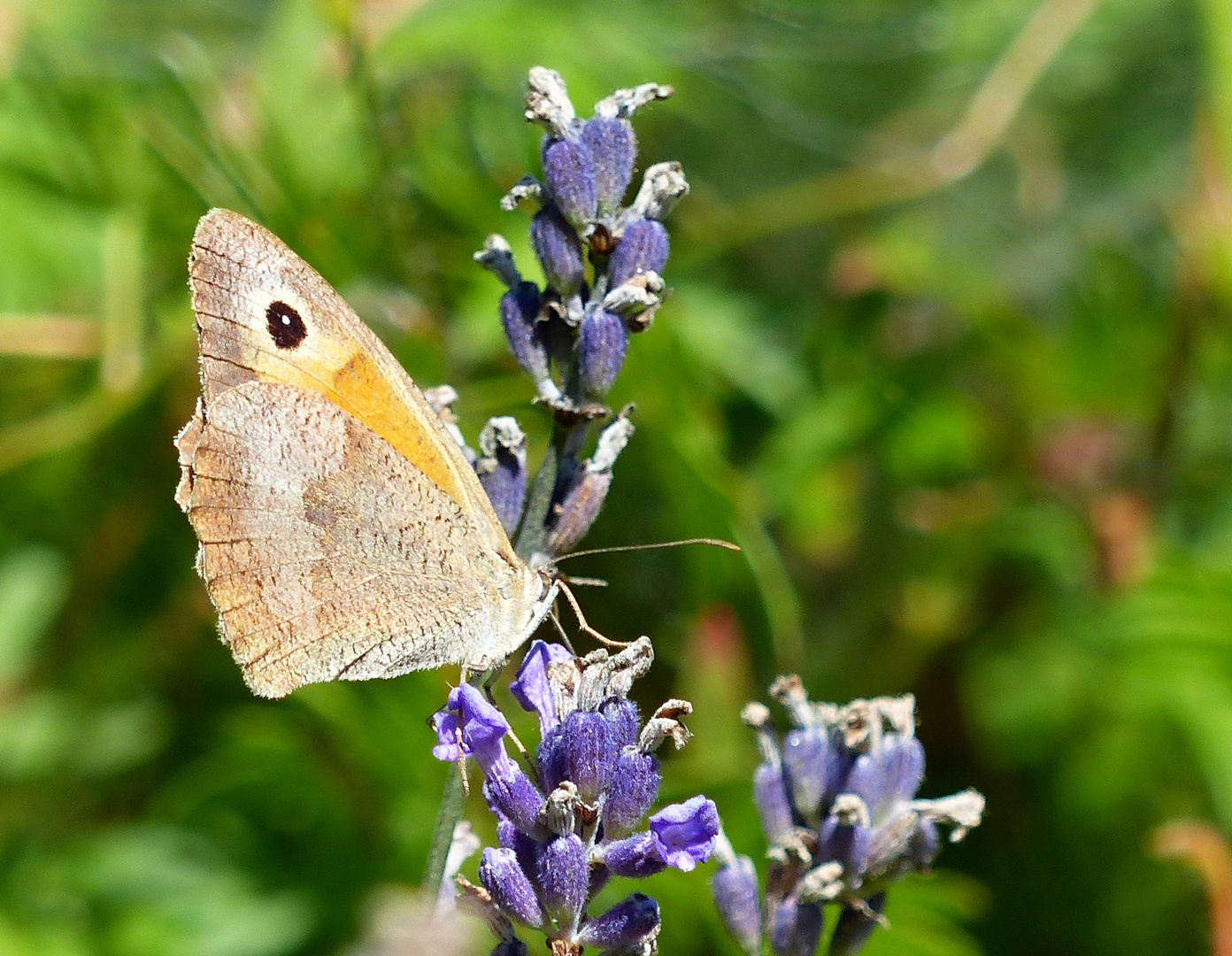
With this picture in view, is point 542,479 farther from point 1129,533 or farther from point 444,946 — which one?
point 1129,533

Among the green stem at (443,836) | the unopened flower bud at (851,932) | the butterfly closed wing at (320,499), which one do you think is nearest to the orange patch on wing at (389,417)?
the butterfly closed wing at (320,499)

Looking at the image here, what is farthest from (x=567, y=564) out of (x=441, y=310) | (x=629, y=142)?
(x=629, y=142)

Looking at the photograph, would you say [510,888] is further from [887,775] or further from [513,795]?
[887,775]

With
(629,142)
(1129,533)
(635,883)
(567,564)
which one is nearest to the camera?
(629,142)

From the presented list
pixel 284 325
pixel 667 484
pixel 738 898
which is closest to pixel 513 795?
pixel 738 898

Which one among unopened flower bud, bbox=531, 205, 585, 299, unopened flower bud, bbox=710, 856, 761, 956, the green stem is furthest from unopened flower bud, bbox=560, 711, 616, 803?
unopened flower bud, bbox=531, 205, 585, 299

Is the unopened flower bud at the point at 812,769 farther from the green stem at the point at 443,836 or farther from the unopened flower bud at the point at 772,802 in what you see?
the green stem at the point at 443,836

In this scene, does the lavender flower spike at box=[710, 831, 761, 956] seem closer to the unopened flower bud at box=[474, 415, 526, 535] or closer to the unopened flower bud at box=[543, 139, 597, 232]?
the unopened flower bud at box=[474, 415, 526, 535]

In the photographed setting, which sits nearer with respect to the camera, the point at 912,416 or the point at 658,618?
the point at 658,618

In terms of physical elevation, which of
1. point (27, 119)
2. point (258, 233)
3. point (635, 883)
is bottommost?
point (635, 883)
